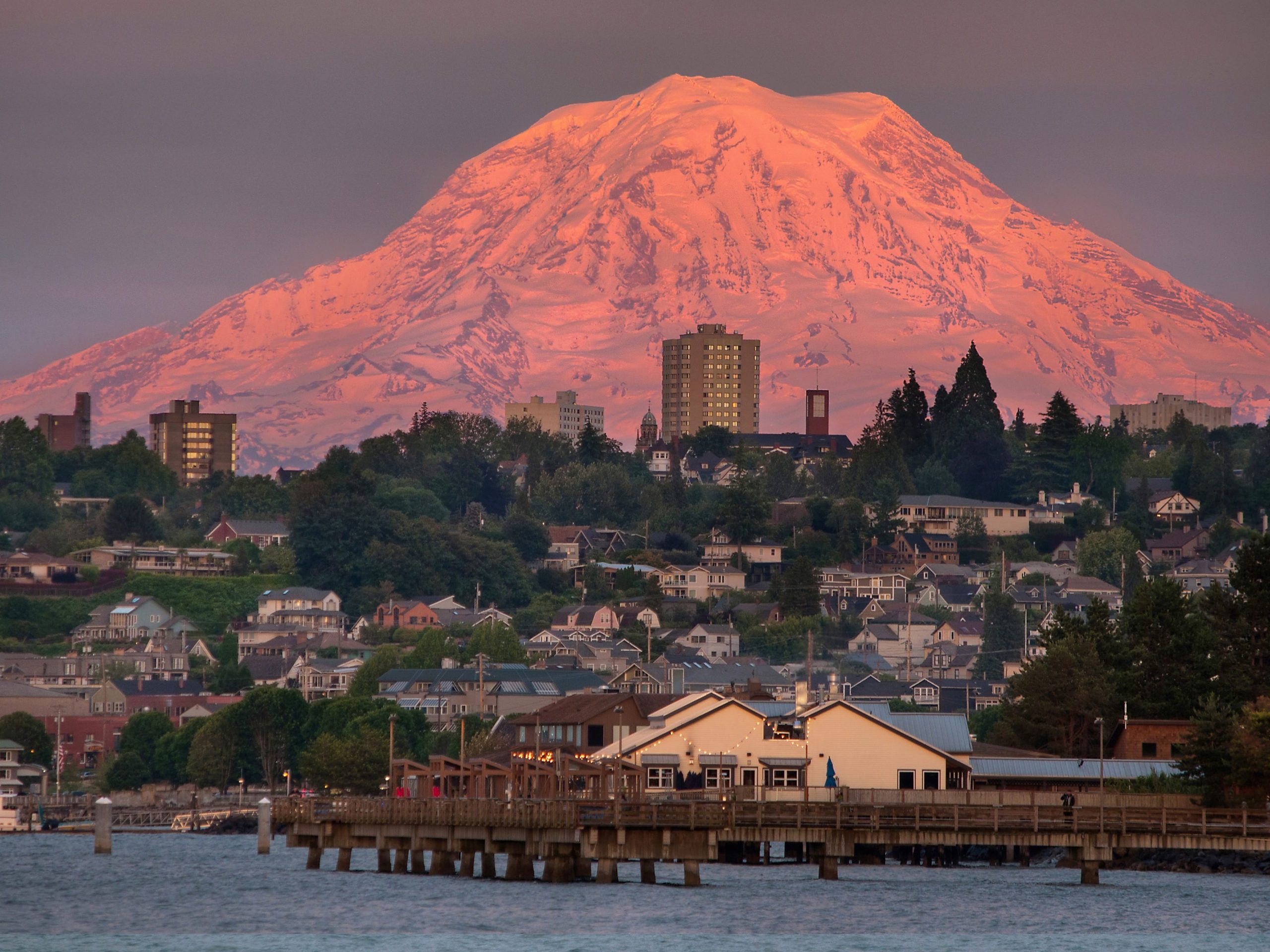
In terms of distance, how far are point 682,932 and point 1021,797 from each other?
17.7m

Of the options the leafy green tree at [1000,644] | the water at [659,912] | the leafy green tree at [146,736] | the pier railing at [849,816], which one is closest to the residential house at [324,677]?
the leafy green tree at [146,736]

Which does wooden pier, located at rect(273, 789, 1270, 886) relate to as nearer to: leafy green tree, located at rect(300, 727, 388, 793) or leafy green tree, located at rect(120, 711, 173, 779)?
leafy green tree, located at rect(300, 727, 388, 793)

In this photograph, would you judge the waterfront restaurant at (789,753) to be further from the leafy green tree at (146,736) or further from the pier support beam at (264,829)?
the leafy green tree at (146,736)

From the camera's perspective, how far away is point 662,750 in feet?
289

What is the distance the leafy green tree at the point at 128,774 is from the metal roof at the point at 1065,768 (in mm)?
82062

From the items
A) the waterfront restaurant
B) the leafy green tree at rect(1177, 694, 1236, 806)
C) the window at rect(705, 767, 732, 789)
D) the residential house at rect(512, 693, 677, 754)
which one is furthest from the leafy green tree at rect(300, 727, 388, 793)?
the leafy green tree at rect(1177, 694, 1236, 806)

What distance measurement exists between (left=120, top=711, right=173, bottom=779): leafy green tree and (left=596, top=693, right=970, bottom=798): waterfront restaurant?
82071mm

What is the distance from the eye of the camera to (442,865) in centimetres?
8188

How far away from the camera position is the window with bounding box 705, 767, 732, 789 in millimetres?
86750

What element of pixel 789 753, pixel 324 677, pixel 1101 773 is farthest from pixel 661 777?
pixel 324 677

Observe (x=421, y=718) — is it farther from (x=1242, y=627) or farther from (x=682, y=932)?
(x=682, y=932)

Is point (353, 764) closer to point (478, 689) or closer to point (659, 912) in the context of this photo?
point (478, 689)

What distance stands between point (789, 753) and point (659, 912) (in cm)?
1633

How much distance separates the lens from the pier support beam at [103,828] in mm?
110750
